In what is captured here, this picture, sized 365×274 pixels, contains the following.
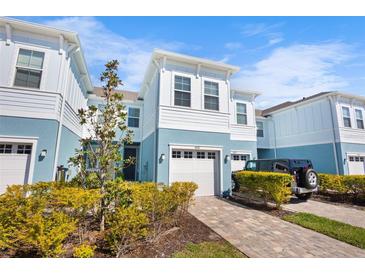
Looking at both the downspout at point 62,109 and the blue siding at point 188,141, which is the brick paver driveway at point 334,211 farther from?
the downspout at point 62,109

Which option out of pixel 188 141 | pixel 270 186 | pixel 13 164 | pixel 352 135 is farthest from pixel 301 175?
pixel 13 164

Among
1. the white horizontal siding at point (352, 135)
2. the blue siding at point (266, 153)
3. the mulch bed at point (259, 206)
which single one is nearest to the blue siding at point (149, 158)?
the mulch bed at point (259, 206)

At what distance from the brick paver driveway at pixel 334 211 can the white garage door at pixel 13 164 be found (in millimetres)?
10133

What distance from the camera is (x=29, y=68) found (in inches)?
283

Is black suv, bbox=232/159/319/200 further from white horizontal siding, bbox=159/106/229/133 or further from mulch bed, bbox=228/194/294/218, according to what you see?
white horizontal siding, bbox=159/106/229/133

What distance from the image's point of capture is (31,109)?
6.91m

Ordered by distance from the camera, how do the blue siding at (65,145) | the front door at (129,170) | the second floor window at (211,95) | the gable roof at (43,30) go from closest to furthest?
1. the gable roof at (43,30)
2. the blue siding at (65,145)
3. the second floor window at (211,95)
4. the front door at (129,170)

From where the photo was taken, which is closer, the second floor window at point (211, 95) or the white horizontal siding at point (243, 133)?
the second floor window at point (211, 95)

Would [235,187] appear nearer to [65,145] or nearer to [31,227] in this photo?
[65,145]

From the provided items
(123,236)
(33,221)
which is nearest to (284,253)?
(123,236)

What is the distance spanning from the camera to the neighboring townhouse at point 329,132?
521 inches

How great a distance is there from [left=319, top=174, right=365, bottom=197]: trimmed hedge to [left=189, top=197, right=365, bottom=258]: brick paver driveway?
214 inches

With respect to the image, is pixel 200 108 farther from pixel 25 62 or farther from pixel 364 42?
pixel 25 62
